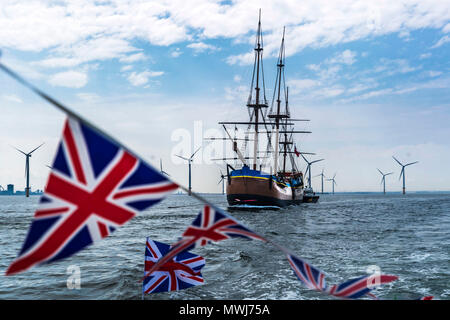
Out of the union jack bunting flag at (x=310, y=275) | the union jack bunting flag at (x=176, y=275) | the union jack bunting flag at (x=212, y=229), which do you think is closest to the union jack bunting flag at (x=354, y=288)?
the union jack bunting flag at (x=310, y=275)

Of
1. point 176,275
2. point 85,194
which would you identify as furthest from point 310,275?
point 176,275

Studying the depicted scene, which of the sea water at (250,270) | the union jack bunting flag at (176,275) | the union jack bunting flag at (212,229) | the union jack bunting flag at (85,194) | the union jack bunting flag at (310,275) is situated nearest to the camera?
the union jack bunting flag at (85,194)

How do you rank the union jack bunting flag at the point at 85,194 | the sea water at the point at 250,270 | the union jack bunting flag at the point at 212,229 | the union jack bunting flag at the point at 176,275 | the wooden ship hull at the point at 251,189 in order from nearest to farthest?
the union jack bunting flag at the point at 85,194
the union jack bunting flag at the point at 212,229
the union jack bunting flag at the point at 176,275
the sea water at the point at 250,270
the wooden ship hull at the point at 251,189

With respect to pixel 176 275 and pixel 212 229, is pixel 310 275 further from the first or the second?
pixel 176 275

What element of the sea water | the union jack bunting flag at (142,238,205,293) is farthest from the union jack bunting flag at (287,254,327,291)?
the sea water

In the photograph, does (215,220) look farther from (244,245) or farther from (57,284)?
(244,245)

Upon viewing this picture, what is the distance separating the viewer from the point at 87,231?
12.5 ft

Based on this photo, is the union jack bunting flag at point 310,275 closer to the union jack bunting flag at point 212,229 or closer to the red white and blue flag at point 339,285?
the red white and blue flag at point 339,285

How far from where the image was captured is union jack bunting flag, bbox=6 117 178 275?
11.9 ft

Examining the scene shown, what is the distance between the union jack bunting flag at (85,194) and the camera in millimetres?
3641

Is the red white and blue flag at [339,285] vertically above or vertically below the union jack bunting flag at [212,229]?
below

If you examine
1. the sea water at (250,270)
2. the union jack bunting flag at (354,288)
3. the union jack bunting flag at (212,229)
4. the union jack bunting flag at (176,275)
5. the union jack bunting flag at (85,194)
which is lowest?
the sea water at (250,270)

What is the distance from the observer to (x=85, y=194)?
384 centimetres
